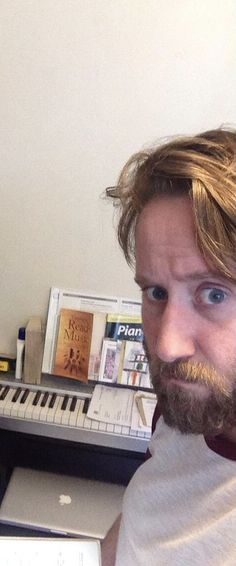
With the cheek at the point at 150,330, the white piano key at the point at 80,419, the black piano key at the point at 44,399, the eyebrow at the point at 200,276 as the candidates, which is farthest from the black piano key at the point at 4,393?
the eyebrow at the point at 200,276

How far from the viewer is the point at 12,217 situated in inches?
57.6

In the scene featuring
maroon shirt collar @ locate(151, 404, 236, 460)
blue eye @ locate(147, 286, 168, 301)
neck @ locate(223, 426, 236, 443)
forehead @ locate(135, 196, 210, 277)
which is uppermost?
forehead @ locate(135, 196, 210, 277)

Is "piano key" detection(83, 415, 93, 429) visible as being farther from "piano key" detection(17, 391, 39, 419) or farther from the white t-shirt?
the white t-shirt

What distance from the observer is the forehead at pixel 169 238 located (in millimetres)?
615

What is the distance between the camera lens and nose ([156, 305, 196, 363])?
613mm

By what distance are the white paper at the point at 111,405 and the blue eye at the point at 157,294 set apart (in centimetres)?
73

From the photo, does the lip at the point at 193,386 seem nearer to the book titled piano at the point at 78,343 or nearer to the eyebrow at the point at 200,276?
the eyebrow at the point at 200,276

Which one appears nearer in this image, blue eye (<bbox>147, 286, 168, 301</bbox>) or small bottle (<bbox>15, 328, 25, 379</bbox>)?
blue eye (<bbox>147, 286, 168, 301</bbox>)

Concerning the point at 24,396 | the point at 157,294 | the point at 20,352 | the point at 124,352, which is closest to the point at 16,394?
the point at 24,396

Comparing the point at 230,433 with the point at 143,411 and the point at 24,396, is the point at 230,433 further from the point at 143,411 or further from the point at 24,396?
the point at 24,396

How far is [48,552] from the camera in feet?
2.29

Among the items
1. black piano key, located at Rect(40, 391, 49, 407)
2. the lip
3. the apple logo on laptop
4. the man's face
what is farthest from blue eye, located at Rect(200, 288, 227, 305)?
the apple logo on laptop

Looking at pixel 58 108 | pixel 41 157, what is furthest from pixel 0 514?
pixel 58 108

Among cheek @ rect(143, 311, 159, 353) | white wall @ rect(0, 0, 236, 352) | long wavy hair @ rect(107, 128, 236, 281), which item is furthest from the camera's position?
white wall @ rect(0, 0, 236, 352)
